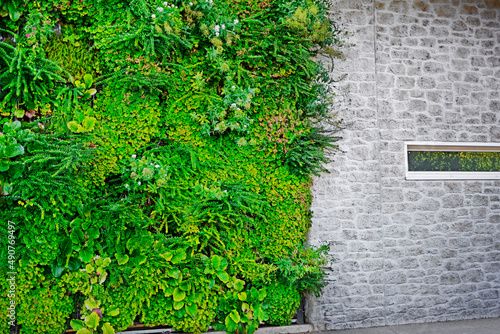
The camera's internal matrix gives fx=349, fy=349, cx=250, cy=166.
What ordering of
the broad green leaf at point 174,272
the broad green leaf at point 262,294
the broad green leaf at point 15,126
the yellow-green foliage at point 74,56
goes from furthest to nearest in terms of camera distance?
the broad green leaf at point 262,294 < the yellow-green foliage at point 74,56 < the broad green leaf at point 174,272 < the broad green leaf at point 15,126

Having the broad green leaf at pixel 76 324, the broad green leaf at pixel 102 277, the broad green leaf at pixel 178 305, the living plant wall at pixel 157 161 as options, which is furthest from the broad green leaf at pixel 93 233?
the broad green leaf at pixel 178 305

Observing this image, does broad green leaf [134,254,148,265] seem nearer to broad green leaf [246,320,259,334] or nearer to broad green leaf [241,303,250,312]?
broad green leaf [241,303,250,312]

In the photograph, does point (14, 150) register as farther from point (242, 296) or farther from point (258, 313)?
point (258, 313)

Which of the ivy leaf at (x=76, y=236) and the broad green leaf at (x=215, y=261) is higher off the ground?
the ivy leaf at (x=76, y=236)

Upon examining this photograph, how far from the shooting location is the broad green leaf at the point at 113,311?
12.5 feet

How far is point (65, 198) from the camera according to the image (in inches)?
144

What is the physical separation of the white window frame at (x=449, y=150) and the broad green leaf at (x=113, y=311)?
411cm

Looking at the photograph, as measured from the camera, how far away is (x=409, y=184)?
16.3 ft

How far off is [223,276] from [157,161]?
1508 mm

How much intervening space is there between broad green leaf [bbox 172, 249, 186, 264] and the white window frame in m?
3.27

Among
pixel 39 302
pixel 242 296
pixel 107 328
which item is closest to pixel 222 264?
pixel 242 296

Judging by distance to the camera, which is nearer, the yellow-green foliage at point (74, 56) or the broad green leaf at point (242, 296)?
the yellow-green foliage at point (74, 56)

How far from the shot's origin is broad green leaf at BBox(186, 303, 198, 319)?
3.95m

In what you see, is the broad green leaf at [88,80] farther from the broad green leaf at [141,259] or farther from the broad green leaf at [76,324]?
the broad green leaf at [76,324]
